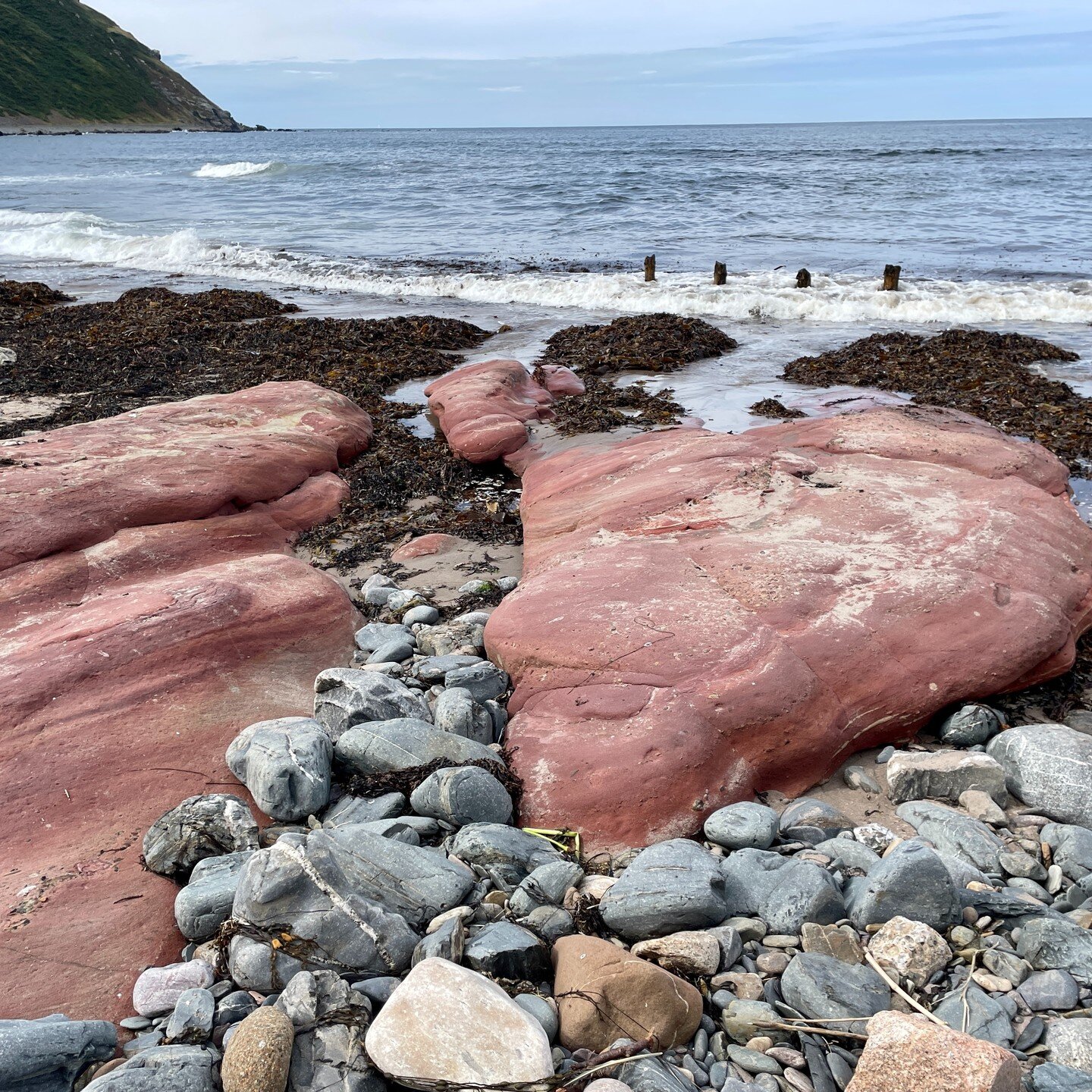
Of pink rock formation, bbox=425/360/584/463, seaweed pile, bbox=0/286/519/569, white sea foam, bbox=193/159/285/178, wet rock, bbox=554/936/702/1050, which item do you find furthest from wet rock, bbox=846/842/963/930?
white sea foam, bbox=193/159/285/178

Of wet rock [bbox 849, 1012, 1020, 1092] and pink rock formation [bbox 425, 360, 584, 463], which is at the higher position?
pink rock formation [bbox 425, 360, 584, 463]

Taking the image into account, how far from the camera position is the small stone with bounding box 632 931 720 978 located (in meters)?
2.80

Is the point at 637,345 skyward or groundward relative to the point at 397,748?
skyward

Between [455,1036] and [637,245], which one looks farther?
[637,245]

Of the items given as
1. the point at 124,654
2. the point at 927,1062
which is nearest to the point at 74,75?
the point at 124,654

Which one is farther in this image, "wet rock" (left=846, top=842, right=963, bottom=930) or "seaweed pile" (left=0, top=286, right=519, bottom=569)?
"seaweed pile" (left=0, top=286, right=519, bottom=569)

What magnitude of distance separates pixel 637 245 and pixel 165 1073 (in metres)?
21.4

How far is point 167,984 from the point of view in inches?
107

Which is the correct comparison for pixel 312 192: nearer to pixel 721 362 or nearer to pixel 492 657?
pixel 721 362

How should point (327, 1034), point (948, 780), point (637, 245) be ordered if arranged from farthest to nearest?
1. point (637, 245)
2. point (948, 780)
3. point (327, 1034)

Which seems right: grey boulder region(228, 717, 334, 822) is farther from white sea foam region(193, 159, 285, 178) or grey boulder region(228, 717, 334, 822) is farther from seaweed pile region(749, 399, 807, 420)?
white sea foam region(193, 159, 285, 178)

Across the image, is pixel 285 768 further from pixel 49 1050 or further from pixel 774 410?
pixel 774 410

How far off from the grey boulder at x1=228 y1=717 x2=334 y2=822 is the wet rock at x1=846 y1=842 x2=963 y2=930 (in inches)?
84.0

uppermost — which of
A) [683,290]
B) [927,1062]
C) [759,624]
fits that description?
[683,290]
